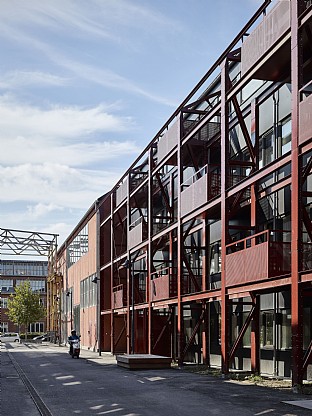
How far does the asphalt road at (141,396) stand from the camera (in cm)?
1551

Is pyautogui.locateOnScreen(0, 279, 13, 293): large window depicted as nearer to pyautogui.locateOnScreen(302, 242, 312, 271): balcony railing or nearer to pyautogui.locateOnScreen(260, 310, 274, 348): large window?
pyautogui.locateOnScreen(260, 310, 274, 348): large window

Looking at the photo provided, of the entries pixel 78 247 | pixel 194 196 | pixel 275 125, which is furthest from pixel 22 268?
pixel 275 125

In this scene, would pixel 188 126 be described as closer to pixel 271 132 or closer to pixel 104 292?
pixel 271 132

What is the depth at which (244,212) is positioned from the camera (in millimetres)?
28016

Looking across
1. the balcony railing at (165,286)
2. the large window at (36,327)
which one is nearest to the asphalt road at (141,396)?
the balcony railing at (165,286)

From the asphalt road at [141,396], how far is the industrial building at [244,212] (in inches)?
77.4

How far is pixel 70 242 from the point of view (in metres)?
77.2

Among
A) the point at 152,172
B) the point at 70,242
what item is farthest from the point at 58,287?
the point at 152,172

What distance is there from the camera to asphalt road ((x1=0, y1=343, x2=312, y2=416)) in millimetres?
15508

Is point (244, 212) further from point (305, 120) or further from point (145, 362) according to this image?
point (305, 120)

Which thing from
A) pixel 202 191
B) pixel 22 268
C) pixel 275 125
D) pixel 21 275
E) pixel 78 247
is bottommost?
pixel 21 275

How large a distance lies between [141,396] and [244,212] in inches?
444

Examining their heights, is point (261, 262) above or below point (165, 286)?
above

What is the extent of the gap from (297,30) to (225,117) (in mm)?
6377
